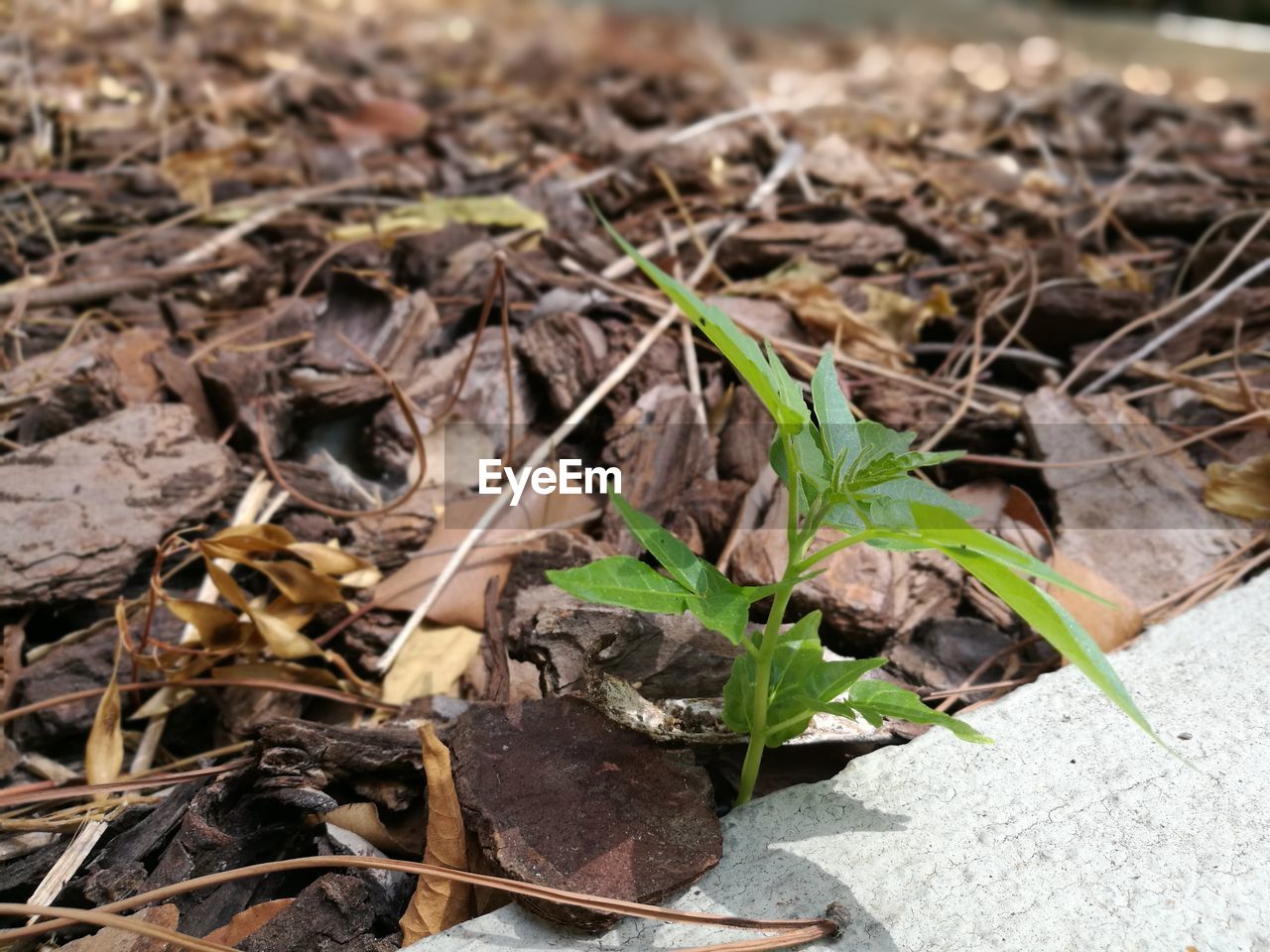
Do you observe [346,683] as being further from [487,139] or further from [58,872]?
[487,139]

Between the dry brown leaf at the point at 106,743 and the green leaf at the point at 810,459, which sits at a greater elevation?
the green leaf at the point at 810,459

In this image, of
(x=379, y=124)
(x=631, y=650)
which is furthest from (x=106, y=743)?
(x=379, y=124)

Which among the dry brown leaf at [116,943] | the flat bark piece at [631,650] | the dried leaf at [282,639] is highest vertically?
the flat bark piece at [631,650]

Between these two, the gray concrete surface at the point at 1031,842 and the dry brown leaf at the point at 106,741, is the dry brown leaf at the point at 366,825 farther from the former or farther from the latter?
the dry brown leaf at the point at 106,741

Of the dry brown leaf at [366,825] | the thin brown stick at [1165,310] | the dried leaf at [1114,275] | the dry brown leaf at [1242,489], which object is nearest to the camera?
the dry brown leaf at [366,825]

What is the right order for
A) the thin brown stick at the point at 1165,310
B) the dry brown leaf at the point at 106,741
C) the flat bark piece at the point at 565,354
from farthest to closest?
the thin brown stick at the point at 1165,310
the flat bark piece at the point at 565,354
the dry brown leaf at the point at 106,741

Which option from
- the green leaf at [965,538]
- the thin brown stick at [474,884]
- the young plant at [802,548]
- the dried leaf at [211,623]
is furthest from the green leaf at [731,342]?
the dried leaf at [211,623]

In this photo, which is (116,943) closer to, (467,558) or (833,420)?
(467,558)
